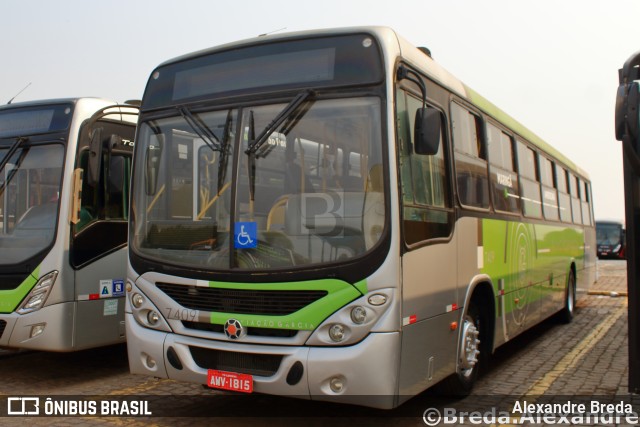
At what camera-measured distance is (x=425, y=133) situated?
505 centimetres

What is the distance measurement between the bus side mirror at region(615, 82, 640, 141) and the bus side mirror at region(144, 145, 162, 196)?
3611 mm

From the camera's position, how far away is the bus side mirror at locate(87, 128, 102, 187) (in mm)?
7093

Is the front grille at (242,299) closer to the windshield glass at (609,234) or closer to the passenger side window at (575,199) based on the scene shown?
the passenger side window at (575,199)

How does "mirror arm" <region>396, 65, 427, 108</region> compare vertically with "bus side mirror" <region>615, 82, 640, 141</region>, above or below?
above

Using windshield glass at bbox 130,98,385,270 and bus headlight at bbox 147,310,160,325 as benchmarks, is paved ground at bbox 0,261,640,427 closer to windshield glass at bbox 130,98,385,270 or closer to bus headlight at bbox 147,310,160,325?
bus headlight at bbox 147,310,160,325

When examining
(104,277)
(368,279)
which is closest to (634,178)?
(368,279)

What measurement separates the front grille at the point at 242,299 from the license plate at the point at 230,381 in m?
0.46

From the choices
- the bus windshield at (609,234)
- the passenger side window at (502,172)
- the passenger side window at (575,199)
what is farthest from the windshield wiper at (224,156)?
the bus windshield at (609,234)

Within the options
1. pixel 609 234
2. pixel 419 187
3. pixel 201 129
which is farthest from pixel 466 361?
pixel 609 234

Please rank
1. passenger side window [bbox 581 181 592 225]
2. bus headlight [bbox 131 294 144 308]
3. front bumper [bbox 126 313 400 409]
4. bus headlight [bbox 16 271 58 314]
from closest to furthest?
front bumper [bbox 126 313 400 409], bus headlight [bbox 131 294 144 308], bus headlight [bbox 16 271 58 314], passenger side window [bbox 581 181 592 225]

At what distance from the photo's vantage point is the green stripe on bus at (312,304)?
15.8 feet

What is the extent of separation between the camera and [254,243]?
514cm

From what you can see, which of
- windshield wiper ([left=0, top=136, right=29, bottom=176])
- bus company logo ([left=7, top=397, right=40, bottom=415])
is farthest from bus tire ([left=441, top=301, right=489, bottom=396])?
windshield wiper ([left=0, top=136, right=29, bottom=176])

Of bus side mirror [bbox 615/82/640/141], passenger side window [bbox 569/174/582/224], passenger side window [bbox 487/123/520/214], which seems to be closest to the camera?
bus side mirror [bbox 615/82/640/141]
